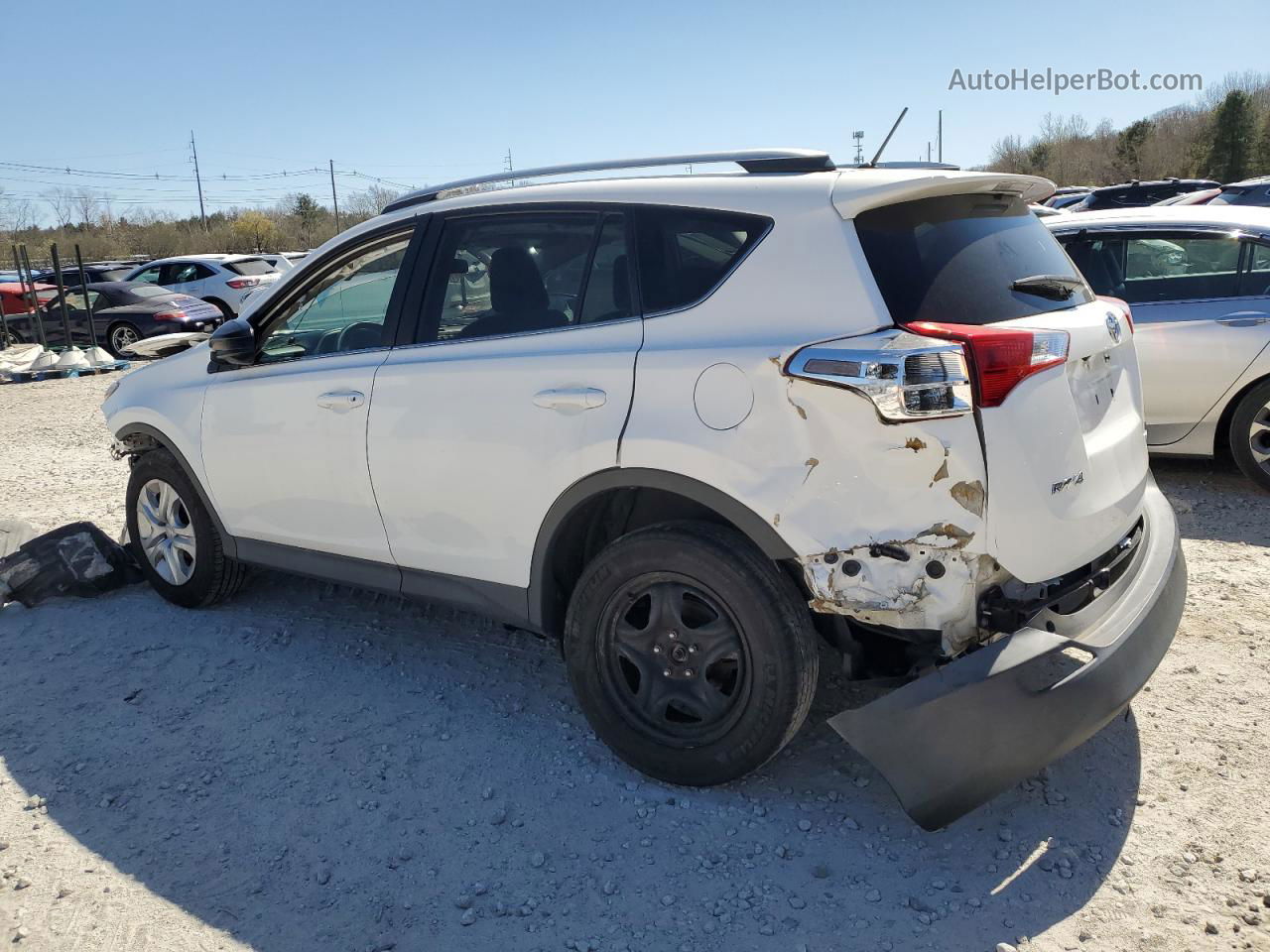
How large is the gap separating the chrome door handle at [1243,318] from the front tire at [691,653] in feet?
14.4

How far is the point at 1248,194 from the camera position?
1445 centimetres

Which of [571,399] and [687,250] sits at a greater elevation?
[687,250]

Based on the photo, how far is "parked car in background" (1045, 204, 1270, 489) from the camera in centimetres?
582

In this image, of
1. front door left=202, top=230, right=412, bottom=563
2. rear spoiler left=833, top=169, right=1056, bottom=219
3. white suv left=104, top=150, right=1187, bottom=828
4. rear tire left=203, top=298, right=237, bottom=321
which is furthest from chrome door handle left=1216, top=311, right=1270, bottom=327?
rear tire left=203, top=298, right=237, bottom=321

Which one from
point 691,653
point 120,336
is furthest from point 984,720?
point 120,336

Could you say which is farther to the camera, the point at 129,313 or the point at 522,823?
the point at 129,313

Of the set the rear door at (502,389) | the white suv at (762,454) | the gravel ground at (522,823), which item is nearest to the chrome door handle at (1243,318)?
the gravel ground at (522,823)

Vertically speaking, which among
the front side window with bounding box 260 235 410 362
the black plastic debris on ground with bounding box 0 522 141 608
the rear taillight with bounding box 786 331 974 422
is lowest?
the black plastic debris on ground with bounding box 0 522 141 608

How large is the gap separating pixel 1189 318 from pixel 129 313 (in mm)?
15967

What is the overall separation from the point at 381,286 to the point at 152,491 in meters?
1.88

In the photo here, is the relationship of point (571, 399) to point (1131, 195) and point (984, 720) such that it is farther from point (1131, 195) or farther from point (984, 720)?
point (1131, 195)

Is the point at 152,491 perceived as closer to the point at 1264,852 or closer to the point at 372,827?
the point at 372,827

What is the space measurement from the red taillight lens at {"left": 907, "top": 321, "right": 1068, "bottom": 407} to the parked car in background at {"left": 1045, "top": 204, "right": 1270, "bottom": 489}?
12.6 feet

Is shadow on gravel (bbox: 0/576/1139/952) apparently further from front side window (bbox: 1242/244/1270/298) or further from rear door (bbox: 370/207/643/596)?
front side window (bbox: 1242/244/1270/298)
